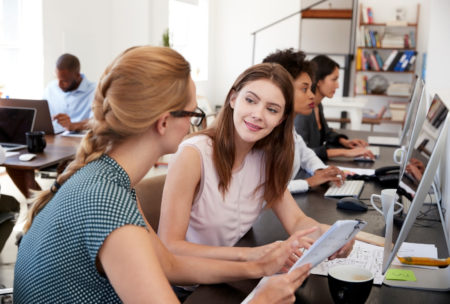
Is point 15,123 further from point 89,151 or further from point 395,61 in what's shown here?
point 395,61

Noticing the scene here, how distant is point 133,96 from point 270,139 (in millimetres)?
849

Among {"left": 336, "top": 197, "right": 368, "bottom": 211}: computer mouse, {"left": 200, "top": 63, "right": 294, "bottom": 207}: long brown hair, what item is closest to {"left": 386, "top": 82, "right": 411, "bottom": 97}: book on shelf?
{"left": 336, "top": 197, "right": 368, "bottom": 211}: computer mouse

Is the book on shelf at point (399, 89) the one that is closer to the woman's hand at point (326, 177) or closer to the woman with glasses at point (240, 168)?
the woman's hand at point (326, 177)

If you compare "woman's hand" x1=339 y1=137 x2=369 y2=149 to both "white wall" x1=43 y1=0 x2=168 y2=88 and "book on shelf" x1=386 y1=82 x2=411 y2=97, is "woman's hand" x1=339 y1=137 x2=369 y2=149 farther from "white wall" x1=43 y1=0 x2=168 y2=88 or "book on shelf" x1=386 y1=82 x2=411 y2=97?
"book on shelf" x1=386 y1=82 x2=411 y2=97

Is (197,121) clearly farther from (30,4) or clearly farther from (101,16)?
(101,16)

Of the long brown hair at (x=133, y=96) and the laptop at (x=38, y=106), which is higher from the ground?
the long brown hair at (x=133, y=96)

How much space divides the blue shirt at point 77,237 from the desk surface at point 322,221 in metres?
0.26

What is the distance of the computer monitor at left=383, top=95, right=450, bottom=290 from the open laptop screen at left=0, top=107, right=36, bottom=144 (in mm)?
2368

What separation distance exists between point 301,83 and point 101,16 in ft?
12.6

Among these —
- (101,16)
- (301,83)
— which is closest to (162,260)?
(301,83)

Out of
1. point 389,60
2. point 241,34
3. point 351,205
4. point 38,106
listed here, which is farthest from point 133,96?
point 241,34

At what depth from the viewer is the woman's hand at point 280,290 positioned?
43.3 inches

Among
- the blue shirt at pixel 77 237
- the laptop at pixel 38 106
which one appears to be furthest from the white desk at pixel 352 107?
the blue shirt at pixel 77 237

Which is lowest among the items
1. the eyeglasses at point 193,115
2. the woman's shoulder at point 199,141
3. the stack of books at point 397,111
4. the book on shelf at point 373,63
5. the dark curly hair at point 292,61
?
the stack of books at point 397,111
